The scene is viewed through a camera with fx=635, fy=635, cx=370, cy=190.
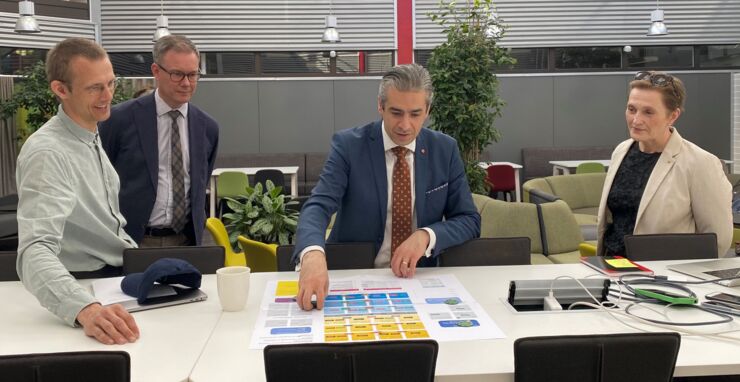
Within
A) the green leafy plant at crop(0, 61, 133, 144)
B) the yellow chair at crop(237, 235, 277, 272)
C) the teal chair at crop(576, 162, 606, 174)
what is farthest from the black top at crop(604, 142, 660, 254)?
the green leafy plant at crop(0, 61, 133, 144)

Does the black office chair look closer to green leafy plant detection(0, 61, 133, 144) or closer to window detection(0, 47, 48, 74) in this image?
green leafy plant detection(0, 61, 133, 144)

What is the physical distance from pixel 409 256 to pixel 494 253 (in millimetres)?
469

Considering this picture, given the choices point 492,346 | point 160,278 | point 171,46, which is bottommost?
point 492,346

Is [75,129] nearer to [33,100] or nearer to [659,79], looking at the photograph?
[659,79]

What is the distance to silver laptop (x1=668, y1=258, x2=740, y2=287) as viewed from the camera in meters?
2.27

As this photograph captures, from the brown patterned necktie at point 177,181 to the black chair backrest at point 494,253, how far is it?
1416 millimetres

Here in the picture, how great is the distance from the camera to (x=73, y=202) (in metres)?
2.01

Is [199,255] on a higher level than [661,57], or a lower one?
lower

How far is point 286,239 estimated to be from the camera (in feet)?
15.4

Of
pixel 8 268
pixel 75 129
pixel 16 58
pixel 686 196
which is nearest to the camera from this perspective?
pixel 75 129

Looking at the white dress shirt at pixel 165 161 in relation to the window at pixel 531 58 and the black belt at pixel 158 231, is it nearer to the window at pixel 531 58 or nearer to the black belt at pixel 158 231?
the black belt at pixel 158 231

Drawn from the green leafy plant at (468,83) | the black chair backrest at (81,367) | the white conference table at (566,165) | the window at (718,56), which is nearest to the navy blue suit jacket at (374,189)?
the black chair backrest at (81,367)

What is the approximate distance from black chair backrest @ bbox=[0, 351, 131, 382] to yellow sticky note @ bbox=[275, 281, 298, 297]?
0.78 meters

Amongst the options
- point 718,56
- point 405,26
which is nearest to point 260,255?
point 405,26
